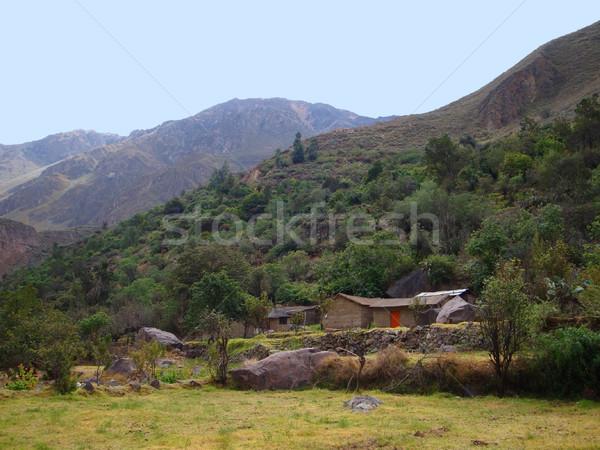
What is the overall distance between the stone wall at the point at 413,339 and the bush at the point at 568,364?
12.4 ft

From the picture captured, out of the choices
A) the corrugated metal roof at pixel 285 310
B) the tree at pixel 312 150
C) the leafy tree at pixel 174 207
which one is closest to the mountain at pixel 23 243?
the leafy tree at pixel 174 207

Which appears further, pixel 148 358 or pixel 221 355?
pixel 148 358

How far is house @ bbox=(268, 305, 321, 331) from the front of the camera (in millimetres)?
36938

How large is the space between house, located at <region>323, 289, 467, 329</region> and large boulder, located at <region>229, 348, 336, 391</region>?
9201 mm

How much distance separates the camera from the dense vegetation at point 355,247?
25.6 m

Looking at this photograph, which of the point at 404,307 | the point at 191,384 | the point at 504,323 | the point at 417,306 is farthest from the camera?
the point at 404,307

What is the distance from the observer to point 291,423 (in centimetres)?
1173

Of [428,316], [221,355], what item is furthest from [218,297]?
[428,316]

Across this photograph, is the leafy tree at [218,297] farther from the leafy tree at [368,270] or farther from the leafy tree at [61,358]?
the leafy tree at [61,358]

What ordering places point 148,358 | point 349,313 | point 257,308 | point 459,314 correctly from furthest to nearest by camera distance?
point 257,308, point 349,313, point 459,314, point 148,358

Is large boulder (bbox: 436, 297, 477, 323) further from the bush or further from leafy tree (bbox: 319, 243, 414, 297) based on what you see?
leafy tree (bbox: 319, 243, 414, 297)

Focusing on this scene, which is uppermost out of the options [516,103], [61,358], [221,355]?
[516,103]

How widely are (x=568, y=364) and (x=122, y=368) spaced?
754 inches

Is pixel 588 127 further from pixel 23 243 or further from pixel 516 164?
pixel 23 243
